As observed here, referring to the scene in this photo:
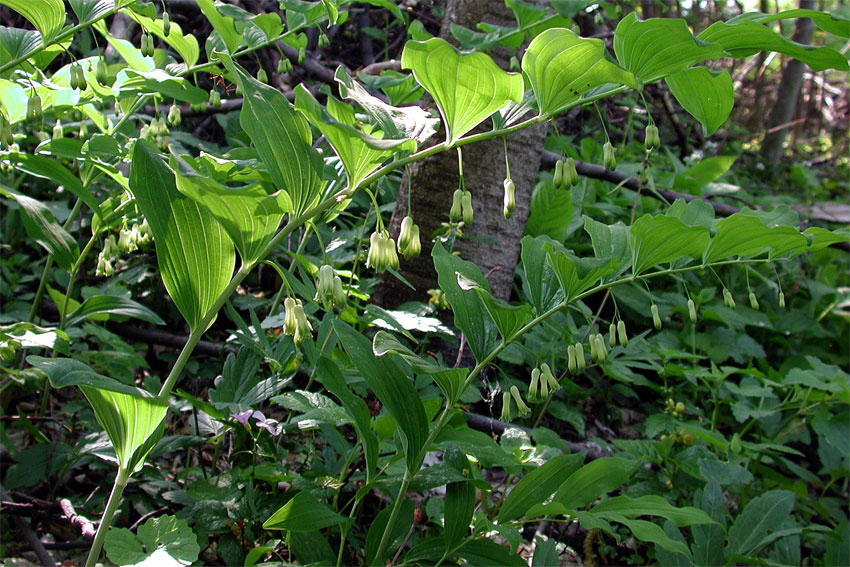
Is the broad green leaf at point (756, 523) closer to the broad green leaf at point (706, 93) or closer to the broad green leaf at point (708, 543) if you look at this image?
the broad green leaf at point (708, 543)

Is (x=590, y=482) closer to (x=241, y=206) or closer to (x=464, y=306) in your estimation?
(x=464, y=306)

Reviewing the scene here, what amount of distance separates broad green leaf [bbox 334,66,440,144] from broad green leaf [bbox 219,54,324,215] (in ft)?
0.35

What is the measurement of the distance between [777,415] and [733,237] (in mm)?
1871

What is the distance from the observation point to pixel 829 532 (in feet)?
6.18

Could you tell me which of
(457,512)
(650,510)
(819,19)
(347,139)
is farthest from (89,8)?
(650,510)

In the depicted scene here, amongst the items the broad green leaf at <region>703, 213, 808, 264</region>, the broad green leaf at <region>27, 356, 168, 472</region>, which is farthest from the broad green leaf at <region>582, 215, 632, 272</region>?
the broad green leaf at <region>27, 356, 168, 472</region>

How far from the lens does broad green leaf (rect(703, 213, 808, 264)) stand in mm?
1199

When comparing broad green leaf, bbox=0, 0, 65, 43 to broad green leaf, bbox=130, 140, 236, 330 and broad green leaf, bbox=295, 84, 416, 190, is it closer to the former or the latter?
broad green leaf, bbox=130, 140, 236, 330

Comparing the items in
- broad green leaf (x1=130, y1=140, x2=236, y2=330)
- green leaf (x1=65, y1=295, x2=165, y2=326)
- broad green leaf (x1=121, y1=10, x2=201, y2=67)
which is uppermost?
broad green leaf (x1=121, y1=10, x2=201, y2=67)

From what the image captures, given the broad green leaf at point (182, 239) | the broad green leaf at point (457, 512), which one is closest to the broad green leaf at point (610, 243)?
the broad green leaf at point (457, 512)

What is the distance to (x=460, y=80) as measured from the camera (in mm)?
1072

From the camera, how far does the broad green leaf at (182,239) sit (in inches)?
42.6

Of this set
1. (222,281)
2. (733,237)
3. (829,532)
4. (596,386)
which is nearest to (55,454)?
(222,281)

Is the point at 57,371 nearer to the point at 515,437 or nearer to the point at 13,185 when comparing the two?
the point at 515,437
